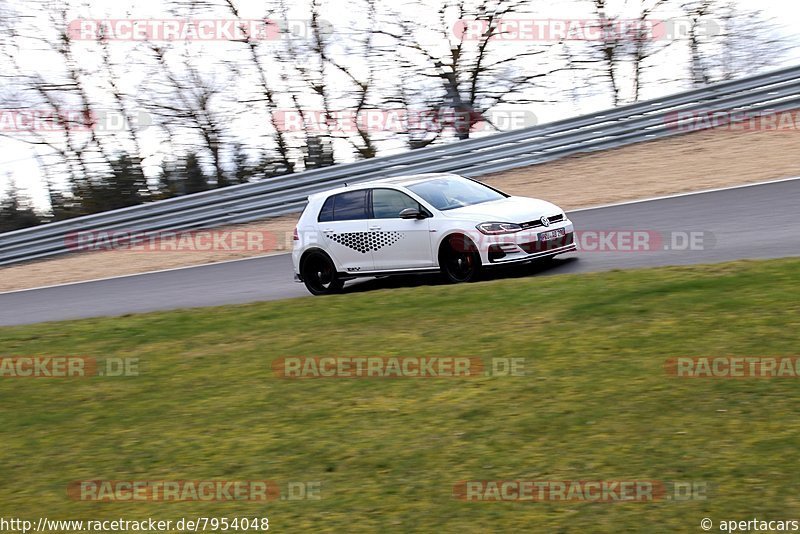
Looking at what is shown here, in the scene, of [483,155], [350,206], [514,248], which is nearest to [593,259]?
[514,248]

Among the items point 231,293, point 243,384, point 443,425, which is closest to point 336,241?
point 231,293

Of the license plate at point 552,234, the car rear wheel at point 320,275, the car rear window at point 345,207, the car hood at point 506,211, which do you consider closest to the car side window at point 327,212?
the car rear window at point 345,207

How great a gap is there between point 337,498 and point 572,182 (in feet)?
45.2

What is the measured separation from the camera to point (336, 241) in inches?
502

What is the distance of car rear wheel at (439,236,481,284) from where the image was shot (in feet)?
37.6

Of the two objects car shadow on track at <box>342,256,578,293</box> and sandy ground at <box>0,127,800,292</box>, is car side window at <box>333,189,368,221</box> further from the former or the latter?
sandy ground at <box>0,127,800,292</box>

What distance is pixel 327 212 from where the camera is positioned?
512 inches

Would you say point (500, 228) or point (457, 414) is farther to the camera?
point (500, 228)

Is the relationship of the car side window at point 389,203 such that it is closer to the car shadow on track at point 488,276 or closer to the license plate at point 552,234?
the car shadow on track at point 488,276

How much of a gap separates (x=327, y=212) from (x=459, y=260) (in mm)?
2283

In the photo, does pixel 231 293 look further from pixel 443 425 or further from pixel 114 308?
pixel 443 425

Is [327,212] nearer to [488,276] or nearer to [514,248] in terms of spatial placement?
[488,276]

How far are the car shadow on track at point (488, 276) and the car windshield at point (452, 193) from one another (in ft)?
3.05

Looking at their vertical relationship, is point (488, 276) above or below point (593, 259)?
below
